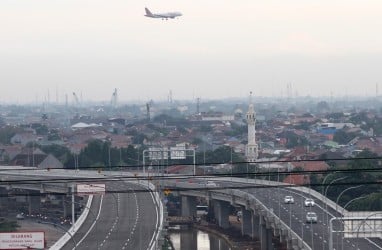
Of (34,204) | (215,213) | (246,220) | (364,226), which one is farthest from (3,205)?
(364,226)

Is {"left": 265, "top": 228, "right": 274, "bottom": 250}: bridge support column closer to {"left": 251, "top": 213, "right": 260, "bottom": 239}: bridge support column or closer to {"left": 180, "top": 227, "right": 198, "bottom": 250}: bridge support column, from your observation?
{"left": 180, "top": 227, "right": 198, "bottom": 250}: bridge support column

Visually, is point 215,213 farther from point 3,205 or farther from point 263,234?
point 3,205

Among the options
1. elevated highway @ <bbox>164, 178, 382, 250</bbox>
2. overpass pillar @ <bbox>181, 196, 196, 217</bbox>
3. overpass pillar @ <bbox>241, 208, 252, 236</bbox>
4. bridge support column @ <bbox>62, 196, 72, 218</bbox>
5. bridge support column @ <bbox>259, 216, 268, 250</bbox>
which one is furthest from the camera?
bridge support column @ <bbox>62, 196, 72, 218</bbox>

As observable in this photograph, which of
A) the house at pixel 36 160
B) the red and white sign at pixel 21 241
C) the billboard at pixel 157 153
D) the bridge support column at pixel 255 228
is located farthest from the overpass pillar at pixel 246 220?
the house at pixel 36 160

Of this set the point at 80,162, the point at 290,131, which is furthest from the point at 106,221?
the point at 290,131

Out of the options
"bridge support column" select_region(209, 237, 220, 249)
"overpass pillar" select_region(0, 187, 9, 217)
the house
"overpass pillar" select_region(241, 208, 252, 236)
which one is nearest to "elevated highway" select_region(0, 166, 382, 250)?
"overpass pillar" select_region(241, 208, 252, 236)
